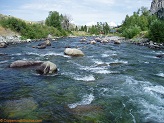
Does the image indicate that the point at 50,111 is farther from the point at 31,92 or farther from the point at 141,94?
the point at 141,94

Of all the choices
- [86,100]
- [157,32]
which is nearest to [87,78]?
[86,100]

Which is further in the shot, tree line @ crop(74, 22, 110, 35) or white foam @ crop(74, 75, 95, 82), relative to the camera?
tree line @ crop(74, 22, 110, 35)

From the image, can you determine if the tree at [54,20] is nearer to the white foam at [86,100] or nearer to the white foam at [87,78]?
the white foam at [87,78]

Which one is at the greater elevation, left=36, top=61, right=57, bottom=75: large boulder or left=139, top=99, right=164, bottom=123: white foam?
left=36, top=61, right=57, bottom=75: large boulder

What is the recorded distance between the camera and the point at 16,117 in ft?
37.7

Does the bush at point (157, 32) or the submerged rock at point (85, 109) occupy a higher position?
the bush at point (157, 32)

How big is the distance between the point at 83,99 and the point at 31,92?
436 cm

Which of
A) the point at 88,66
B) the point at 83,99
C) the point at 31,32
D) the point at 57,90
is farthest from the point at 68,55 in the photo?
the point at 31,32

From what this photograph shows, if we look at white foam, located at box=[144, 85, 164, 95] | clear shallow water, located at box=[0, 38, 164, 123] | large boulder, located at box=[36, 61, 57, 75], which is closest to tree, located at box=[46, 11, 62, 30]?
clear shallow water, located at box=[0, 38, 164, 123]

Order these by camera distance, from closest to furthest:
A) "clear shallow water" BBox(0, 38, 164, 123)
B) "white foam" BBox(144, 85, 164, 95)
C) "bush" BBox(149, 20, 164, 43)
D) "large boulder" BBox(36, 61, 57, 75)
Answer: "clear shallow water" BBox(0, 38, 164, 123) → "white foam" BBox(144, 85, 164, 95) → "large boulder" BBox(36, 61, 57, 75) → "bush" BBox(149, 20, 164, 43)

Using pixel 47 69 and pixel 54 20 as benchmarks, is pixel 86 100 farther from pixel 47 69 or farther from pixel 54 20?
pixel 54 20

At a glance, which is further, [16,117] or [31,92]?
[31,92]

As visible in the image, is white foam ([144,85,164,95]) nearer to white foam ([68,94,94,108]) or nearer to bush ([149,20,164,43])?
white foam ([68,94,94,108])

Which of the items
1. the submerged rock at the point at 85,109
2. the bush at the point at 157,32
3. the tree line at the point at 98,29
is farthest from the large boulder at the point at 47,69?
the tree line at the point at 98,29
